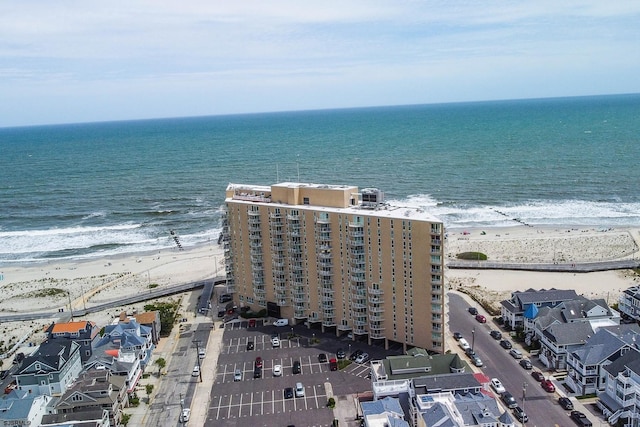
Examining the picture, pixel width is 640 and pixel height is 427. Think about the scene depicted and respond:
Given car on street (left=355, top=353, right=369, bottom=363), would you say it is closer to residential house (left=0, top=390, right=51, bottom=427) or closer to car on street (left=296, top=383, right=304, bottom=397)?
car on street (left=296, top=383, right=304, bottom=397)

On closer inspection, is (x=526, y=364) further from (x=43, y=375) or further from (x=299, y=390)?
(x=43, y=375)

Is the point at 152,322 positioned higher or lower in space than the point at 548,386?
higher

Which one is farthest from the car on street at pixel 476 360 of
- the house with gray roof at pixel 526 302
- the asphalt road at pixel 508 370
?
the house with gray roof at pixel 526 302

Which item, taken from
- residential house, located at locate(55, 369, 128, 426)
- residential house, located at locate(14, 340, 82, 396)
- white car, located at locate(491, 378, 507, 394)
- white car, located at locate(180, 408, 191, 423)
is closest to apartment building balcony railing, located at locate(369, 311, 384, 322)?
white car, located at locate(491, 378, 507, 394)

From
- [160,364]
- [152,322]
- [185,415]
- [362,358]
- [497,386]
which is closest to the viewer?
[185,415]

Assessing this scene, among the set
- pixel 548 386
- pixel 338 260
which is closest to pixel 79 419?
pixel 338 260

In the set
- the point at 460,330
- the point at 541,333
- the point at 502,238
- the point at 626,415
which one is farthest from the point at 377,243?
the point at 502,238
